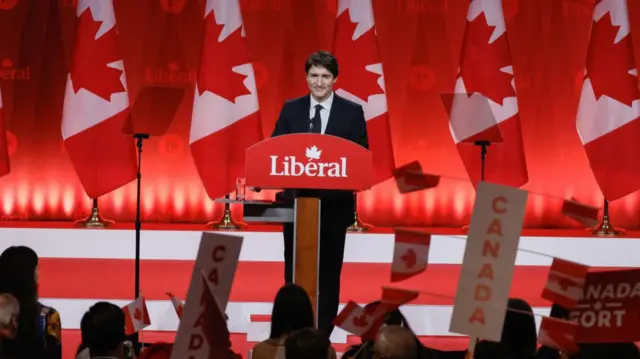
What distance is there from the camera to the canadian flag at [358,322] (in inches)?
110

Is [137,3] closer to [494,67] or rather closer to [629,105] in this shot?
[494,67]

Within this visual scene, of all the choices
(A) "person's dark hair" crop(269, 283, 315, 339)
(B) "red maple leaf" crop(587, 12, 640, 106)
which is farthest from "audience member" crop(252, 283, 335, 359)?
(B) "red maple leaf" crop(587, 12, 640, 106)

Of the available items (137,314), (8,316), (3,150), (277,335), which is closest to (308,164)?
(277,335)

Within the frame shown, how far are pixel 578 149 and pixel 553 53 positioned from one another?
883 millimetres

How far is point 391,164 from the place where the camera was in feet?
24.2

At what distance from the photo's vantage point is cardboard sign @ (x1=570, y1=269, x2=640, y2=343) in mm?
2086

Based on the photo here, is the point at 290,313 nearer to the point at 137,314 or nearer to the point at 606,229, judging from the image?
the point at 137,314

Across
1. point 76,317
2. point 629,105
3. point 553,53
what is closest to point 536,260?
point 629,105

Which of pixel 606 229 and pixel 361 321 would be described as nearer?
pixel 361 321

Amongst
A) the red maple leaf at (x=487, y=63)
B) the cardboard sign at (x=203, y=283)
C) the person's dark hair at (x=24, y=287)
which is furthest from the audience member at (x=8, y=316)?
the red maple leaf at (x=487, y=63)

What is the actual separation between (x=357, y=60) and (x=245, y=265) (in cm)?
190

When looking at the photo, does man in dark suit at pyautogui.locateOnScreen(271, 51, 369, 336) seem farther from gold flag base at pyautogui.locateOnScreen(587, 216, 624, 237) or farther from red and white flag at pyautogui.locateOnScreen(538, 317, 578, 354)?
gold flag base at pyautogui.locateOnScreen(587, 216, 624, 237)

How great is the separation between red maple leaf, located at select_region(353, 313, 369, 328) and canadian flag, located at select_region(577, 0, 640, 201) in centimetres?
505

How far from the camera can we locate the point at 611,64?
24.2 ft
